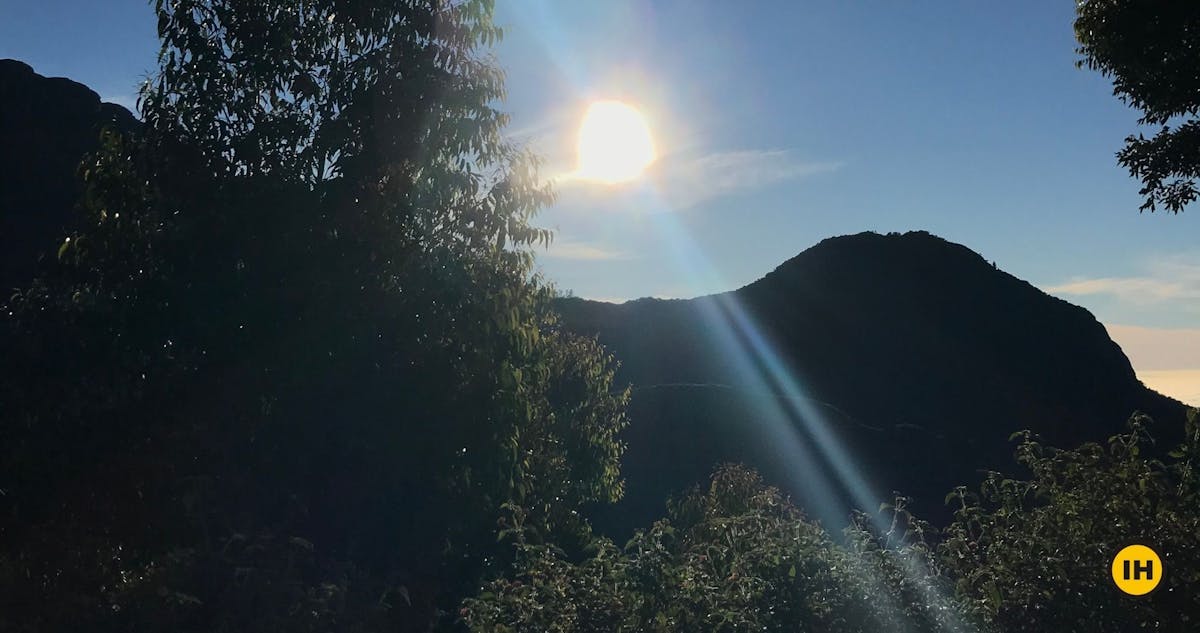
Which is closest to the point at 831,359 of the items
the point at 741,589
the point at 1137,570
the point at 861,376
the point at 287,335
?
the point at 861,376

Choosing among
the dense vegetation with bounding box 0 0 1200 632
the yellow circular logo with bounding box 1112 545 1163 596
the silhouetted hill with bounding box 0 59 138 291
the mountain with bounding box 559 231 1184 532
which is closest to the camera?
the yellow circular logo with bounding box 1112 545 1163 596

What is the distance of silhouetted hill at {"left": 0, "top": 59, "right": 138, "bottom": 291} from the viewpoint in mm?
56875

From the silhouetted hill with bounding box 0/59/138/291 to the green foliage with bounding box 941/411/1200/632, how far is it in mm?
56351

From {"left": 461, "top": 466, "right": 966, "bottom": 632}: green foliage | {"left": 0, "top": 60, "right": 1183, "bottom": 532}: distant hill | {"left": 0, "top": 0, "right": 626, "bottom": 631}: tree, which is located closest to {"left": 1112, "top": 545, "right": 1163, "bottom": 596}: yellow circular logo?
{"left": 461, "top": 466, "right": 966, "bottom": 632}: green foliage

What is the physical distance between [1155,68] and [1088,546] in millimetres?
7768

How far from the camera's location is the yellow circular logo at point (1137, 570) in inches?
252

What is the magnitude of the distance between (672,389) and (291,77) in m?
29.9

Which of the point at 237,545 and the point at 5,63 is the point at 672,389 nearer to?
the point at 237,545

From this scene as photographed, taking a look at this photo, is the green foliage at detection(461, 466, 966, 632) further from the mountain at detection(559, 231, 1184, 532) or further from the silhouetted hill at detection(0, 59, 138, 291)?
the silhouetted hill at detection(0, 59, 138, 291)

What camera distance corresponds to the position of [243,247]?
10.8 meters

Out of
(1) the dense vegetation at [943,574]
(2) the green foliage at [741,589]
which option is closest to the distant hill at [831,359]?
(2) the green foliage at [741,589]

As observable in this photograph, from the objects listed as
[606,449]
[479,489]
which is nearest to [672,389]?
[606,449]

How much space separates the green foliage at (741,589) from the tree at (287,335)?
2.54 m

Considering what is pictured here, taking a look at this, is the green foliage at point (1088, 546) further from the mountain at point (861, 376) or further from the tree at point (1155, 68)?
the mountain at point (861, 376)
